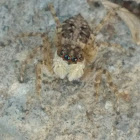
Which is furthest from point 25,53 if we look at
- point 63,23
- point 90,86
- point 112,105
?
point 112,105

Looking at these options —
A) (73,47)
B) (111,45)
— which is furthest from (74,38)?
(111,45)

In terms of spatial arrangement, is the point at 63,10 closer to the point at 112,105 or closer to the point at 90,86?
the point at 90,86

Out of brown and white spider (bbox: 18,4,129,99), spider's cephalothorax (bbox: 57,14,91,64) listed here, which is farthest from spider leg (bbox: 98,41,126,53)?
spider's cephalothorax (bbox: 57,14,91,64)

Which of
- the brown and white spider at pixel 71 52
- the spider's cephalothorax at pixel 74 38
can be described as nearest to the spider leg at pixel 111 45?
the brown and white spider at pixel 71 52

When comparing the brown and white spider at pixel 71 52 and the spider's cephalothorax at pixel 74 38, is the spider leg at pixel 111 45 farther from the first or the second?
the spider's cephalothorax at pixel 74 38

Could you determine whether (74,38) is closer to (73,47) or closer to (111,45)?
(73,47)

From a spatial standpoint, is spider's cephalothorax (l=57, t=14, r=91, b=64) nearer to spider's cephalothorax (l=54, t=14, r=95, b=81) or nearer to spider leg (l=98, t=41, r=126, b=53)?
spider's cephalothorax (l=54, t=14, r=95, b=81)
